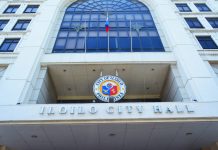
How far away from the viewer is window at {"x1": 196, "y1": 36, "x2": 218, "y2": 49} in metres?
17.5

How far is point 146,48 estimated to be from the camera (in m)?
17.3

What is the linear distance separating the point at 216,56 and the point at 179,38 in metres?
3.28

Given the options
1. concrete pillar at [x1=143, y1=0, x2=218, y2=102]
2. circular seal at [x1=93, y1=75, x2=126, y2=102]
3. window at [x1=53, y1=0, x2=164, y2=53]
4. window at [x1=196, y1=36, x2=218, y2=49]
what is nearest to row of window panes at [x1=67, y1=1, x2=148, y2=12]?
window at [x1=53, y1=0, x2=164, y2=53]

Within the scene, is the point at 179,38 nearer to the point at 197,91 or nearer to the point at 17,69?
the point at 197,91

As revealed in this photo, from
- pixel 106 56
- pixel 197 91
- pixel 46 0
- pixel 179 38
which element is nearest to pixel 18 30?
pixel 46 0

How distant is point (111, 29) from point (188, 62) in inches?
329

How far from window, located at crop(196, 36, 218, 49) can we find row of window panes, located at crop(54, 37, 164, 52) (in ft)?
12.3

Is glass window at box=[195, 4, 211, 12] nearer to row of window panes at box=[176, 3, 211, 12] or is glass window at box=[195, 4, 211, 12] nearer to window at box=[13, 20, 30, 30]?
row of window panes at box=[176, 3, 211, 12]

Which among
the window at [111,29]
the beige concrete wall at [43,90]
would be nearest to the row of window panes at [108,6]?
the window at [111,29]

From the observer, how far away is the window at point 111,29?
17.5 m

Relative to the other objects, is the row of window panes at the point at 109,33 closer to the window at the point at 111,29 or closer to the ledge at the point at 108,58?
the window at the point at 111,29

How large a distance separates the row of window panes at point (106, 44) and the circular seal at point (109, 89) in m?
4.32

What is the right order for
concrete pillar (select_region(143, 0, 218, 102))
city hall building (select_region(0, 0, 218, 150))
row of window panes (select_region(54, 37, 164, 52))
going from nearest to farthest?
city hall building (select_region(0, 0, 218, 150)) → concrete pillar (select_region(143, 0, 218, 102)) → row of window panes (select_region(54, 37, 164, 52))

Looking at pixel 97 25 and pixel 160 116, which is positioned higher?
pixel 97 25
